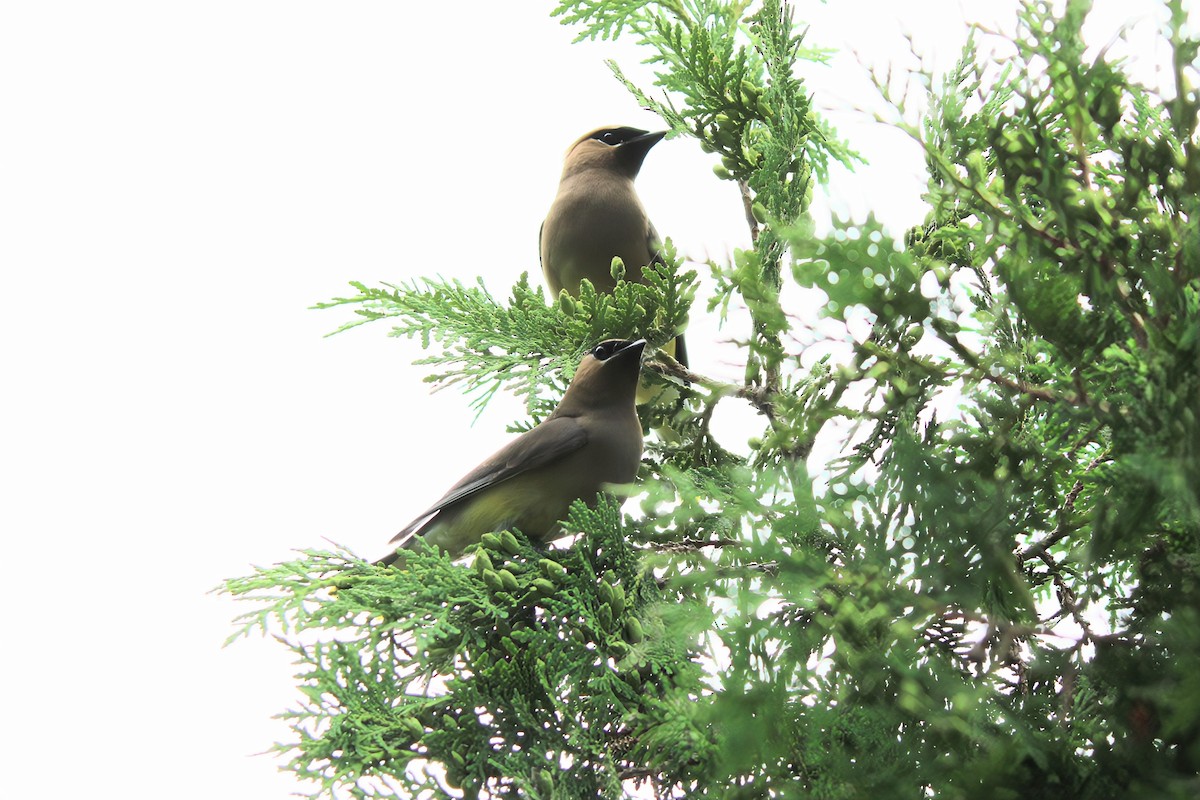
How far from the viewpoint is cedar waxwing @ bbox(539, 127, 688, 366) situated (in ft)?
12.3

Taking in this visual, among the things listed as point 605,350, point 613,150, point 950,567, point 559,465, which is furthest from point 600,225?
point 950,567

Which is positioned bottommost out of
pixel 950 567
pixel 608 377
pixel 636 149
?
pixel 950 567

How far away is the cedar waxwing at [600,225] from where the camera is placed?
12.3 feet

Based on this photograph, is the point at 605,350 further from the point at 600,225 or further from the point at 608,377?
the point at 600,225

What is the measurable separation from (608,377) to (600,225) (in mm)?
918

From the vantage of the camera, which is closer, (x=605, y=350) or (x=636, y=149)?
(x=605, y=350)

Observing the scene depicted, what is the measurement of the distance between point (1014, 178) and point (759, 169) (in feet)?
4.04

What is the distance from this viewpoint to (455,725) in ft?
7.29

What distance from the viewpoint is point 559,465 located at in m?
2.93

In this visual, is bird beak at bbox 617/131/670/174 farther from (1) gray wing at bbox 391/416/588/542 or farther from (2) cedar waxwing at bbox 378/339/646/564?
(1) gray wing at bbox 391/416/588/542

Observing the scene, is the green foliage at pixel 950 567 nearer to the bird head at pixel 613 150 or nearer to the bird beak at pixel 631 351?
the bird beak at pixel 631 351

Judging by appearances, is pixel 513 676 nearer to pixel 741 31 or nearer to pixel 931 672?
pixel 931 672

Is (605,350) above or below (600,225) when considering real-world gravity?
below

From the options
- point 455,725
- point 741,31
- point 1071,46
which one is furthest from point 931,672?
point 741,31
